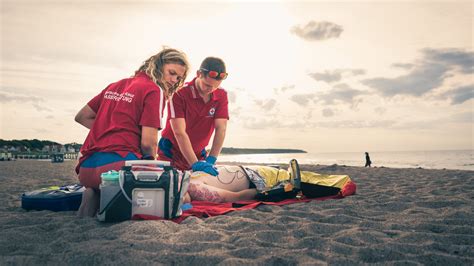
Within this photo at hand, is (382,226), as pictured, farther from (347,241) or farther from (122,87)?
(122,87)

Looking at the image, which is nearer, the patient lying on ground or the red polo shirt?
the patient lying on ground

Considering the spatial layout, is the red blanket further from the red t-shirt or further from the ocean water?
the ocean water

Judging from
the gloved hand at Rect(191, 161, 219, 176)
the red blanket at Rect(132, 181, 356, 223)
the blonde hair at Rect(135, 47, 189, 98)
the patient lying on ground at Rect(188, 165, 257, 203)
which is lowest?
the red blanket at Rect(132, 181, 356, 223)

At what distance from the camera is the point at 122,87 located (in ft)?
11.2

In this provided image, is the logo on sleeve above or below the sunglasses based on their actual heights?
below

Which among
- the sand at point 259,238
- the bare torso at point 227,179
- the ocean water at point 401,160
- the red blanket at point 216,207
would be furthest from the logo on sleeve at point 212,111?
the ocean water at point 401,160

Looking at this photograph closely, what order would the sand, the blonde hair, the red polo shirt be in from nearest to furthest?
the sand < the blonde hair < the red polo shirt

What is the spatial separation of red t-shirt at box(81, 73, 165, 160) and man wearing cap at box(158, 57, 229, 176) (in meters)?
0.87

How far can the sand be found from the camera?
2.16 metres

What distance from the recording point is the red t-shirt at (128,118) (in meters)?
3.22

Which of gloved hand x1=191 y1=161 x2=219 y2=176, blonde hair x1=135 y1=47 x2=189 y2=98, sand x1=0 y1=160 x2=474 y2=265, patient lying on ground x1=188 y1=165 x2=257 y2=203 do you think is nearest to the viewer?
sand x1=0 y1=160 x2=474 y2=265

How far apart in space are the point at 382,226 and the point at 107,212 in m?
2.26

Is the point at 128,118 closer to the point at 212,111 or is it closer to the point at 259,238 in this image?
the point at 212,111

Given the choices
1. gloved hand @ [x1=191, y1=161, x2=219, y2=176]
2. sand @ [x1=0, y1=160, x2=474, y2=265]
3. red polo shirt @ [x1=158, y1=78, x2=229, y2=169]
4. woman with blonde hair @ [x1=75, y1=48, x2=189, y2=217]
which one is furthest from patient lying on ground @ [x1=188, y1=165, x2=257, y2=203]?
woman with blonde hair @ [x1=75, y1=48, x2=189, y2=217]
